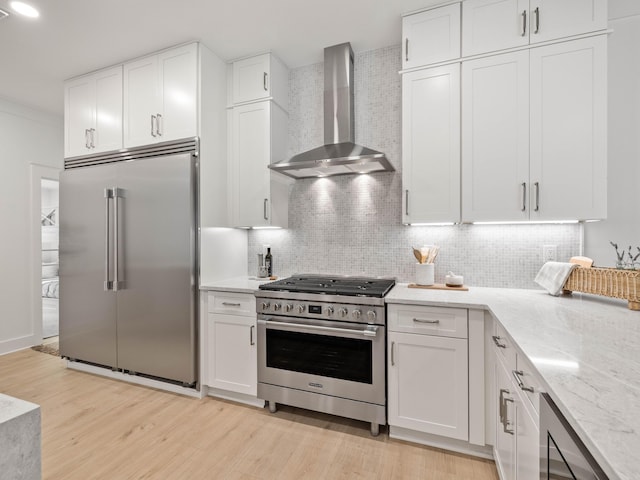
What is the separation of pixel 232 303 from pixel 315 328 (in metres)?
0.73

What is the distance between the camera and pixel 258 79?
282 centimetres

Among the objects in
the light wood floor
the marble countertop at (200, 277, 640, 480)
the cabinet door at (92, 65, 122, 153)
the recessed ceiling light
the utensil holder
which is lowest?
the light wood floor

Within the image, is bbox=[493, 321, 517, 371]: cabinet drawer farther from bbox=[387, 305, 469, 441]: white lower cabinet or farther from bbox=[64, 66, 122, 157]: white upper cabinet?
bbox=[64, 66, 122, 157]: white upper cabinet

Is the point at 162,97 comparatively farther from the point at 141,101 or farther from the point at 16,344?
the point at 16,344

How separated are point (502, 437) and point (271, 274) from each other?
6.81ft

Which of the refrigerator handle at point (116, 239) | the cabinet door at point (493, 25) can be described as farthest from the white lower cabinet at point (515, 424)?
the refrigerator handle at point (116, 239)

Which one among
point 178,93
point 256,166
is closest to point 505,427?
point 256,166

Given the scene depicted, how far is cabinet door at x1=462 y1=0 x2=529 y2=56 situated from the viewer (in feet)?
6.70

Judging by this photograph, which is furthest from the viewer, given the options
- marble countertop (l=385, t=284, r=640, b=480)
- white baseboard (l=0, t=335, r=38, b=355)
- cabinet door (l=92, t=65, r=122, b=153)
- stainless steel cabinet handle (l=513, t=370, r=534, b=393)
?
white baseboard (l=0, t=335, r=38, b=355)

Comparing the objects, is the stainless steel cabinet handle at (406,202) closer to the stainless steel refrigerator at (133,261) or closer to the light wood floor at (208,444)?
the light wood floor at (208,444)

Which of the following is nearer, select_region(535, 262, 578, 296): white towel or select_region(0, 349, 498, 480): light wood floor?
select_region(0, 349, 498, 480): light wood floor

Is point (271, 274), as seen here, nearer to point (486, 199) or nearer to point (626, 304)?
point (486, 199)

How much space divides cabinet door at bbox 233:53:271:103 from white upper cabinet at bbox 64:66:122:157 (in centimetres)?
107

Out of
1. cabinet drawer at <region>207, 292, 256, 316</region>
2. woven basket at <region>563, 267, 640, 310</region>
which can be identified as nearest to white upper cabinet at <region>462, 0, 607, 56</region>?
woven basket at <region>563, 267, 640, 310</region>
